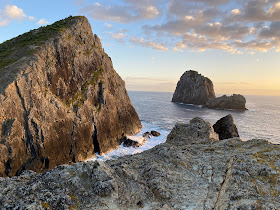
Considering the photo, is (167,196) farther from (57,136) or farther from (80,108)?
(80,108)

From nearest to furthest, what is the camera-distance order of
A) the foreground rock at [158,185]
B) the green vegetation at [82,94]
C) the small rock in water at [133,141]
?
the foreground rock at [158,185], the green vegetation at [82,94], the small rock in water at [133,141]

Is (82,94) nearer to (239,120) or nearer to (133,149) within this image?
(133,149)

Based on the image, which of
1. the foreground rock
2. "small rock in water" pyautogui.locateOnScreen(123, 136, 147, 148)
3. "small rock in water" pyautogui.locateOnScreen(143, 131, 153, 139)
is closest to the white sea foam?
"small rock in water" pyautogui.locateOnScreen(123, 136, 147, 148)

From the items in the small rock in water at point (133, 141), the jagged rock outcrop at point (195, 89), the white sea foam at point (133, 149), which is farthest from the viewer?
the jagged rock outcrop at point (195, 89)

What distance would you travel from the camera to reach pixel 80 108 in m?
39.7

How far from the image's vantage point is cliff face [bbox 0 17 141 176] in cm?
2853

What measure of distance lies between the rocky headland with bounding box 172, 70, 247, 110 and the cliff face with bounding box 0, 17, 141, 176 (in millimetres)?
104748

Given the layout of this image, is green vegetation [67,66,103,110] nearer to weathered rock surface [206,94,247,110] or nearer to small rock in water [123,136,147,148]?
small rock in water [123,136,147,148]

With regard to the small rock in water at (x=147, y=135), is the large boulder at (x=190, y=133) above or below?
above

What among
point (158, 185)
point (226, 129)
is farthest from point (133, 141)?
point (158, 185)

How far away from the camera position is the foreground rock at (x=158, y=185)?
17.3ft

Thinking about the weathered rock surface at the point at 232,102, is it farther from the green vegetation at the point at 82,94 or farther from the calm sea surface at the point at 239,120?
the green vegetation at the point at 82,94

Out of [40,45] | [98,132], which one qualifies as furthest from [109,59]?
[98,132]

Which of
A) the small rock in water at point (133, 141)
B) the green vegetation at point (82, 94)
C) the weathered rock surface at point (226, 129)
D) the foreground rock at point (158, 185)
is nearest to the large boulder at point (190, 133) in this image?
the foreground rock at point (158, 185)
